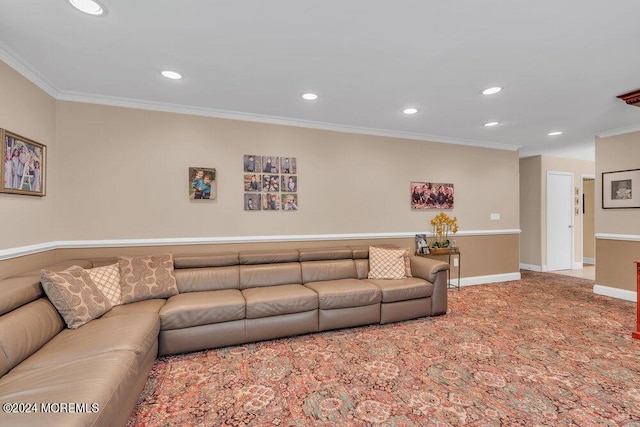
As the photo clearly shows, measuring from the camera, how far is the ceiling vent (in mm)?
3045

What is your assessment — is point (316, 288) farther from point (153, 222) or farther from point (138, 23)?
point (138, 23)

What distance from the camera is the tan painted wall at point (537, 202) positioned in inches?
245

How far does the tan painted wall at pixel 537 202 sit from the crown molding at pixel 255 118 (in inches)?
66.3

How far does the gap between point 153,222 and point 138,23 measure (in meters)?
2.11

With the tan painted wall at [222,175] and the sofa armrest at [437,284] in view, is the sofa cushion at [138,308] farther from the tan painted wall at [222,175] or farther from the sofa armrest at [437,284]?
the sofa armrest at [437,284]

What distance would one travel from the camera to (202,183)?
11.7ft

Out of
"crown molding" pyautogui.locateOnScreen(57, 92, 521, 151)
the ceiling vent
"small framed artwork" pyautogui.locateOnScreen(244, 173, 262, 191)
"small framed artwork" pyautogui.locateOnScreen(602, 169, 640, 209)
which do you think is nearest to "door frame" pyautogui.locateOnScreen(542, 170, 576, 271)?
"small framed artwork" pyautogui.locateOnScreen(602, 169, 640, 209)

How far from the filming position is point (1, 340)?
Answer: 5.26ft

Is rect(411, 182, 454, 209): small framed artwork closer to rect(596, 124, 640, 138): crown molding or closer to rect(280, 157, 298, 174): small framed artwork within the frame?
rect(280, 157, 298, 174): small framed artwork

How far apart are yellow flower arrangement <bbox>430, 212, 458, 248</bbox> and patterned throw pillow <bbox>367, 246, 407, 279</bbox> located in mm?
1142

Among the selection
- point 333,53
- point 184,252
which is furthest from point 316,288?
point 333,53

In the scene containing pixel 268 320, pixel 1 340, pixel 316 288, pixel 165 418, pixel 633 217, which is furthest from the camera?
pixel 633 217

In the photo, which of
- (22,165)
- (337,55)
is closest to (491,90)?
(337,55)

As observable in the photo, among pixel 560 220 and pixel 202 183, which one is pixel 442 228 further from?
pixel 202 183
